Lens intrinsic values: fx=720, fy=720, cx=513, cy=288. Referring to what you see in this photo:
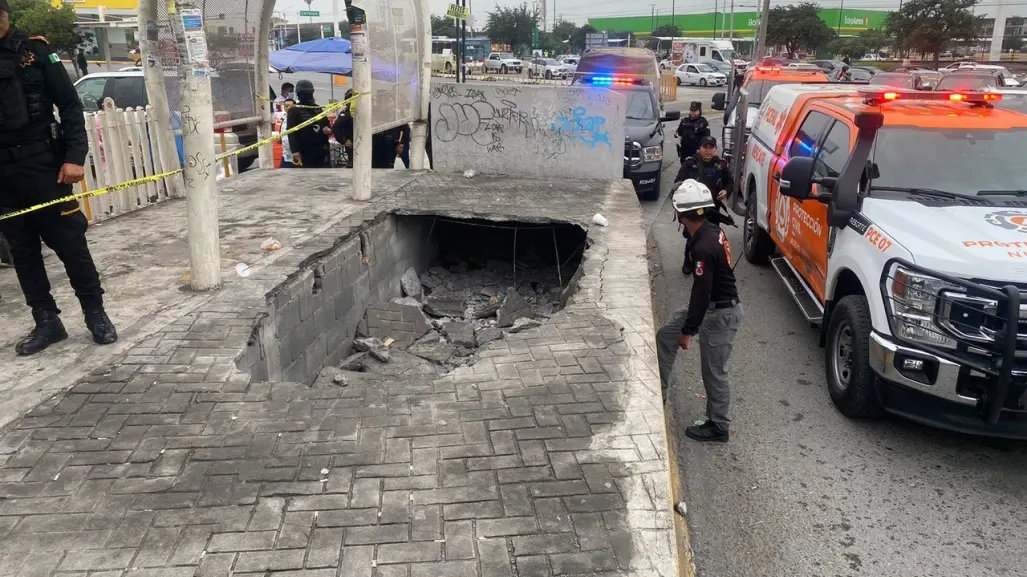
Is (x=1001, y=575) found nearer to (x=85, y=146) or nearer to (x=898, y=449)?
(x=898, y=449)

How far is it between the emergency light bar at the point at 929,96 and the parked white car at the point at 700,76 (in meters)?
41.4

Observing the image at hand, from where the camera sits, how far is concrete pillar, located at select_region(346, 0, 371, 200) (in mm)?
7250

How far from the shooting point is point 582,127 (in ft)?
31.4

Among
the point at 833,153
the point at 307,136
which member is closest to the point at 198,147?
the point at 833,153

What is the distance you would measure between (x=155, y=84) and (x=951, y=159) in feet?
24.8

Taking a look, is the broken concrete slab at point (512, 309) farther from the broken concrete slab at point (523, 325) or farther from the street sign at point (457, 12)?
the street sign at point (457, 12)

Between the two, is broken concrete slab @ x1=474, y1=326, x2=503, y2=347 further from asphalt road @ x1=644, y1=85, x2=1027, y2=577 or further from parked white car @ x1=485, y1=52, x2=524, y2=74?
parked white car @ x1=485, y1=52, x2=524, y2=74

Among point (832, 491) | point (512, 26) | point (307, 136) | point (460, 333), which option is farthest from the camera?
point (512, 26)

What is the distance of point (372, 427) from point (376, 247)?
3778 mm

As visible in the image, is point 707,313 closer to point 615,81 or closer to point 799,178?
point 799,178

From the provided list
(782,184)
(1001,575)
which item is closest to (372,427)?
(1001,575)

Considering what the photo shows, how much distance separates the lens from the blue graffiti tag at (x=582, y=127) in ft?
31.2

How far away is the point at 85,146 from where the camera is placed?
431 cm

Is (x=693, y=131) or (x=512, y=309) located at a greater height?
(x=693, y=131)
